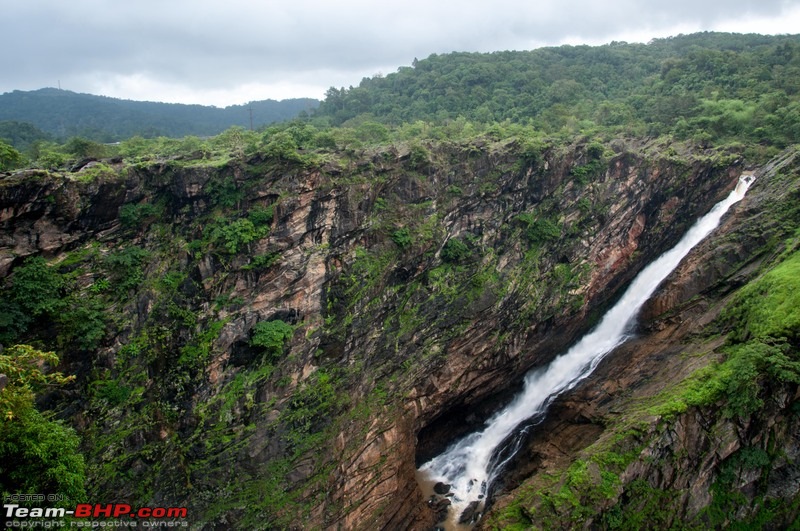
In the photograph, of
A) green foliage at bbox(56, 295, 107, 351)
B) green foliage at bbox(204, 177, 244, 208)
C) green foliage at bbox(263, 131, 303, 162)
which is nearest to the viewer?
green foliage at bbox(56, 295, 107, 351)

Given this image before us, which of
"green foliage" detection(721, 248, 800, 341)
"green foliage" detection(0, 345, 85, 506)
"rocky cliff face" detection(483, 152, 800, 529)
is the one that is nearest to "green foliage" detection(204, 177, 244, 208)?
"green foliage" detection(0, 345, 85, 506)

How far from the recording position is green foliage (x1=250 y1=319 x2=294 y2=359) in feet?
59.2

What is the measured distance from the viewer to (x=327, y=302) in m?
19.7

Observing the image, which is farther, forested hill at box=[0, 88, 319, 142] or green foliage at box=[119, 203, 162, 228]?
forested hill at box=[0, 88, 319, 142]

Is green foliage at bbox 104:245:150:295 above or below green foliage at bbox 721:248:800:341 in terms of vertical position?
above

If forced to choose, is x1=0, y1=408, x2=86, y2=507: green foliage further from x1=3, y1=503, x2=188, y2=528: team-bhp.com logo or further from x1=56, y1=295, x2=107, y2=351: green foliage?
x1=56, y1=295, x2=107, y2=351: green foliage

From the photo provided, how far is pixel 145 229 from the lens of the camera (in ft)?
60.4

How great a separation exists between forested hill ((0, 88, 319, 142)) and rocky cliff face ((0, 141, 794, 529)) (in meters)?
46.9

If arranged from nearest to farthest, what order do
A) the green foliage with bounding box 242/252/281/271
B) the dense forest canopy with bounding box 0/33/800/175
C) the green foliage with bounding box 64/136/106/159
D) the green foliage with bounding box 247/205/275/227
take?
the green foliage with bounding box 242/252/281/271 < the green foliage with bounding box 247/205/275/227 < the green foliage with bounding box 64/136/106/159 < the dense forest canopy with bounding box 0/33/800/175

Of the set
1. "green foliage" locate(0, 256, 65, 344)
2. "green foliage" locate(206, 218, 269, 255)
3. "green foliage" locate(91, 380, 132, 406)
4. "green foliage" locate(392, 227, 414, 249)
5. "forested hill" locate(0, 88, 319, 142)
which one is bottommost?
"green foliage" locate(91, 380, 132, 406)

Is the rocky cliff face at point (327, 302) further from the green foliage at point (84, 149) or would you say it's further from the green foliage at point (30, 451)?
the green foliage at point (84, 149)

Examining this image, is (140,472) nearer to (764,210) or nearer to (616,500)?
(616,500)

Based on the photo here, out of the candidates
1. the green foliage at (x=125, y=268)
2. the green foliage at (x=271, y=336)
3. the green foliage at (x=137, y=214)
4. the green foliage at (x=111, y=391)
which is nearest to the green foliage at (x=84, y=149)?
the green foliage at (x=137, y=214)

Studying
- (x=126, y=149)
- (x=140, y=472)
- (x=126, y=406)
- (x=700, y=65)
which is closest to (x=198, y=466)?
(x=140, y=472)
